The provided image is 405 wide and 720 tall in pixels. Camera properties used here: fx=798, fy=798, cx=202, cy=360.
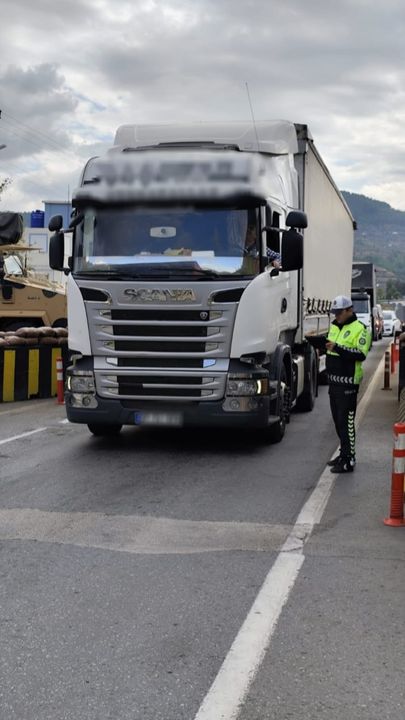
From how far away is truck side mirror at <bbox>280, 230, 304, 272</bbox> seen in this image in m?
8.48

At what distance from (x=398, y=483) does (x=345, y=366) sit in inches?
77.3

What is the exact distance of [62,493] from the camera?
7.00 m

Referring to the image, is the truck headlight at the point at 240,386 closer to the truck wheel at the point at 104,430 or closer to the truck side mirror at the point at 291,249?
the truck side mirror at the point at 291,249

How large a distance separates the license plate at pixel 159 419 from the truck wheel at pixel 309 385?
401cm

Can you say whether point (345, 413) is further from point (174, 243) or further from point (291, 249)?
point (174, 243)

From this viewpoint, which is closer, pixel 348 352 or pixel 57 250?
pixel 348 352

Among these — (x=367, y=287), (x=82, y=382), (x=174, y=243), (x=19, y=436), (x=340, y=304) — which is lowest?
(x=19, y=436)

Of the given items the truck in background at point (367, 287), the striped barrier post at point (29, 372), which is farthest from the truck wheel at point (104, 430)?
the truck in background at point (367, 287)

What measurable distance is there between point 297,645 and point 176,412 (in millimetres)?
4433

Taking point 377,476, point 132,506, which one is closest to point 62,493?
point 132,506

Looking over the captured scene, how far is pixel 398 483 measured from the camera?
20.0 feet

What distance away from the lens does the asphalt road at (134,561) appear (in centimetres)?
352

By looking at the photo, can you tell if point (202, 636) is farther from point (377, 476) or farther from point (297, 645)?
point (377, 476)

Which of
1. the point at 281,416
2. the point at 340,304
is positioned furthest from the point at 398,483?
the point at 281,416
